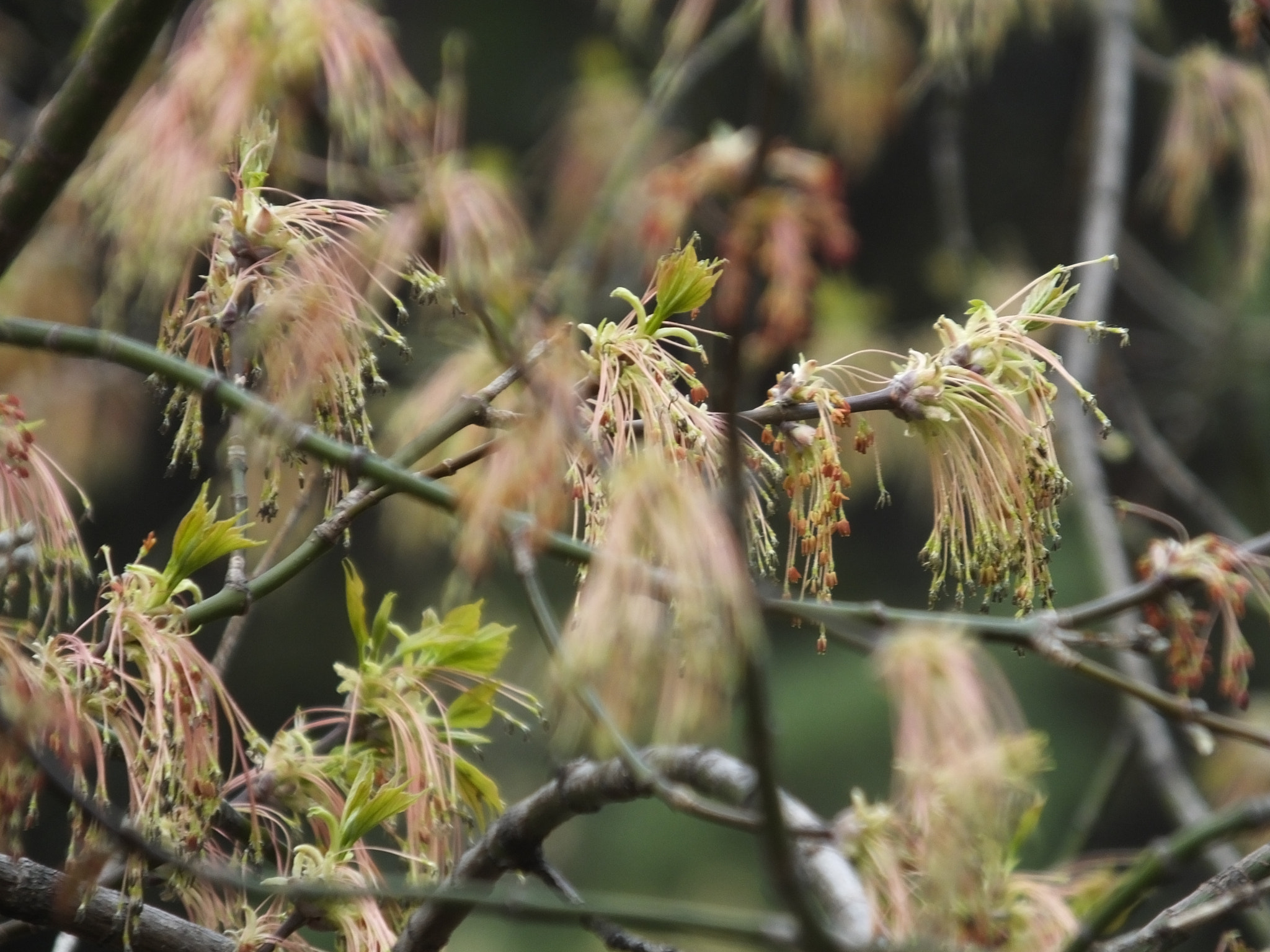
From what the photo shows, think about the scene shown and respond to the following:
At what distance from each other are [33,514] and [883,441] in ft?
6.51

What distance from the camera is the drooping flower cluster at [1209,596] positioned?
506 millimetres

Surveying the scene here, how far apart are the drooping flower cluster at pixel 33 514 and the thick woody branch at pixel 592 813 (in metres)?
0.23

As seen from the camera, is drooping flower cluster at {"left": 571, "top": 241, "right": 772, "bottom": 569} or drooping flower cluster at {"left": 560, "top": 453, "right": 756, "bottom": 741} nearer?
drooping flower cluster at {"left": 560, "top": 453, "right": 756, "bottom": 741}

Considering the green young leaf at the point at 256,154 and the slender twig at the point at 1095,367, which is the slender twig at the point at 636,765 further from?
the slender twig at the point at 1095,367

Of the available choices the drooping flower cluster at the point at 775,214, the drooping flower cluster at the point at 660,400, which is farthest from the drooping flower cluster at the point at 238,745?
the drooping flower cluster at the point at 775,214

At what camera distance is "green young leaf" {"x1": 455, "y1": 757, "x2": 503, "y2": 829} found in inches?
26.6

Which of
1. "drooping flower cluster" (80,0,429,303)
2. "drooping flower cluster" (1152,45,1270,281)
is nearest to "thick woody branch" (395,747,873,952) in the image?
"drooping flower cluster" (80,0,429,303)

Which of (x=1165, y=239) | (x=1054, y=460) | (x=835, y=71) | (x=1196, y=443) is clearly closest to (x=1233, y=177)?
(x=1165, y=239)

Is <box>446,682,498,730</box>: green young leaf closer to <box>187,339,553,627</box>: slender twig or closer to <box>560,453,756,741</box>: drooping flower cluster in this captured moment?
<box>187,339,553,627</box>: slender twig

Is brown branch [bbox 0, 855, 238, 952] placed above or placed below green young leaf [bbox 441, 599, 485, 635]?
below

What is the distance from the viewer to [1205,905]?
0.48 m

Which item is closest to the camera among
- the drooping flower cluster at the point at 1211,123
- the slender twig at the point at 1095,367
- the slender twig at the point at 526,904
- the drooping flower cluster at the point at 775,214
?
the slender twig at the point at 526,904

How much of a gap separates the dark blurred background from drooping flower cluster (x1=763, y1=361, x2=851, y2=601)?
172 cm

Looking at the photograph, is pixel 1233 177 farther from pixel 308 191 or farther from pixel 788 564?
pixel 788 564
